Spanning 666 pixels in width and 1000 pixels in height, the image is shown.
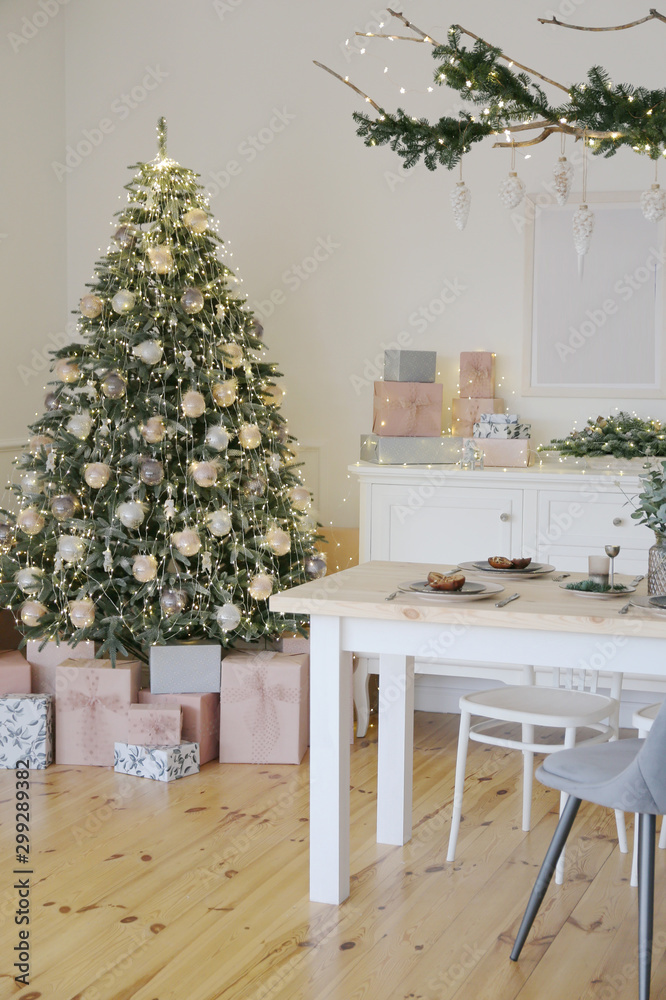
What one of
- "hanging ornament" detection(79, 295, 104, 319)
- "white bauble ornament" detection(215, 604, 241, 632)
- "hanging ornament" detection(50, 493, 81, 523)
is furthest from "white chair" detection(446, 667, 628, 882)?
"hanging ornament" detection(79, 295, 104, 319)

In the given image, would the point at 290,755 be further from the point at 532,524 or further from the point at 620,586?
the point at 620,586

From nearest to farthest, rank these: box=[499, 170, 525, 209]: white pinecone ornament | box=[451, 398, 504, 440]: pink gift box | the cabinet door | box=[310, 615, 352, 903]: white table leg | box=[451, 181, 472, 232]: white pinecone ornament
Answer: box=[310, 615, 352, 903]: white table leg
box=[499, 170, 525, 209]: white pinecone ornament
box=[451, 181, 472, 232]: white pinecone ornament
the cabinet door
box=[451, 398, 504, 440]: pink gift box

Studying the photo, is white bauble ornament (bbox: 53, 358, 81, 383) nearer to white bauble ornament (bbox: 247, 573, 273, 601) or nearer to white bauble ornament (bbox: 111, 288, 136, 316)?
white bauble ornament (bbox: 111, 288, 136, 316)

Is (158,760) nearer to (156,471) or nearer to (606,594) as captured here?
(156,471)

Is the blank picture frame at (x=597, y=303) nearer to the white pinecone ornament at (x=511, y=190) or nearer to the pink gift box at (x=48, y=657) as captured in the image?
the white pinecone ornament at (x=511, y=190)

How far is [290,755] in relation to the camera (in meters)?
3.68

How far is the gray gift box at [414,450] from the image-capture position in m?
4.23

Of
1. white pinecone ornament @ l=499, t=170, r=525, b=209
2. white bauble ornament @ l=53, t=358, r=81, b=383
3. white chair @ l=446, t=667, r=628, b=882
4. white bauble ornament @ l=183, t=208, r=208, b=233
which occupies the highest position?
white bauble ornament @ l=183, t=208, r=208, b=233

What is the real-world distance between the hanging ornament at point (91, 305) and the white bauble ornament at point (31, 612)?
1075mm

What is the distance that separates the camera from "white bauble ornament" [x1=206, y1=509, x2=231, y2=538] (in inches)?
145

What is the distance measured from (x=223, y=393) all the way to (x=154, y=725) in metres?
1.19

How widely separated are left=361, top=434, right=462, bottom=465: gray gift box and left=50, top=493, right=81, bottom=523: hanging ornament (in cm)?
123

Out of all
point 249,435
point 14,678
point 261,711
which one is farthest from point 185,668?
point 249,435

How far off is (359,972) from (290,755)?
143 cm
